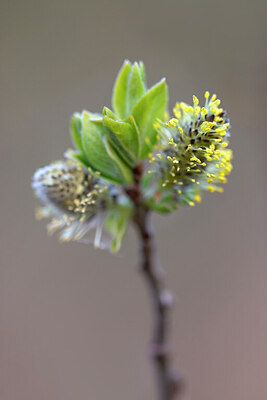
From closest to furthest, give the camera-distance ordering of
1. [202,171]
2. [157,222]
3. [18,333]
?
[202,171] → [18,333] → [157,222]

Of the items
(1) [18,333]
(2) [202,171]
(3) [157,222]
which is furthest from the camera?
(3) [157,222]

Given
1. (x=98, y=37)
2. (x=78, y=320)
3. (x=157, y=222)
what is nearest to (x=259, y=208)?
(x=157, y=222)

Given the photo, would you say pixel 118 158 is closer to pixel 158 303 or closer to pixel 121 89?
pixel 121 89

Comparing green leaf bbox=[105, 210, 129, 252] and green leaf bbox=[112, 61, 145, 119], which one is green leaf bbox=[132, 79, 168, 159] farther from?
green leaf bbox=[105, 210, 129, 252]

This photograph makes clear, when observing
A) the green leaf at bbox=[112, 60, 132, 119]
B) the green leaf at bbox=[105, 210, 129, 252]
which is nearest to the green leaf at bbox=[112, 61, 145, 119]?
the green leaf at bbox=[112, 60, 132, 119]

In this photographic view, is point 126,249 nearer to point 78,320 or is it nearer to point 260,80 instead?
point 78,320

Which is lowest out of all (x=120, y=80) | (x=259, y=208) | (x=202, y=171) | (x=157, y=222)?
(x=202, y=171)
